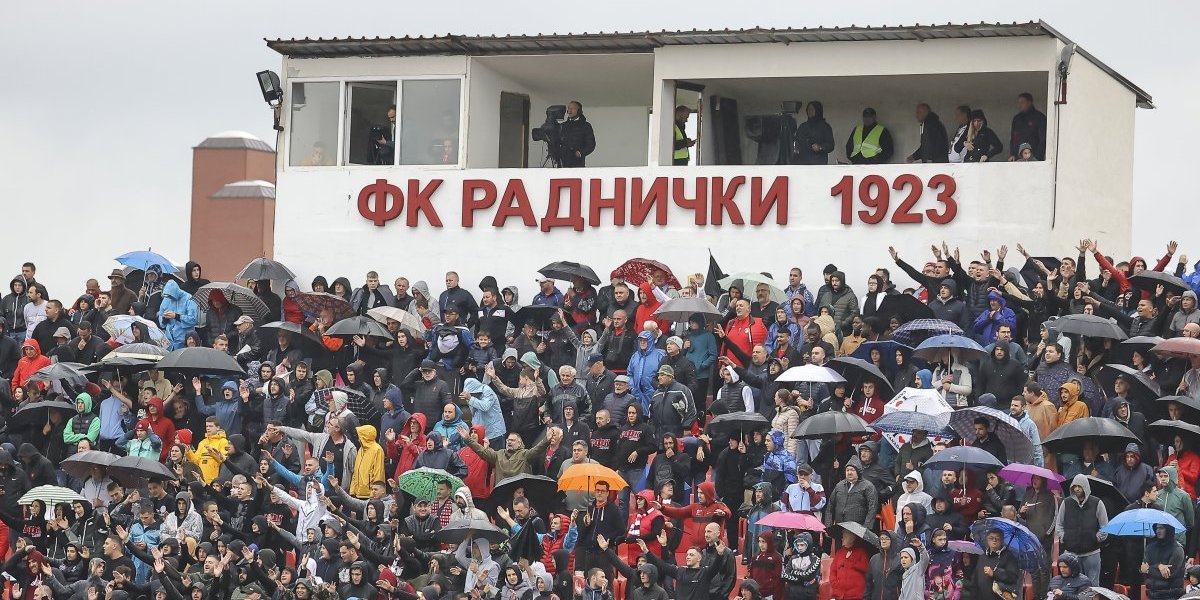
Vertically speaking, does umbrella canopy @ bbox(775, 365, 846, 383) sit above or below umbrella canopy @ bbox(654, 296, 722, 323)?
below

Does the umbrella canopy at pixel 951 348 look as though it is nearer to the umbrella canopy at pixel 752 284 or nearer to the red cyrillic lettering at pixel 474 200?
the umbrella canopy at pixel 752 284

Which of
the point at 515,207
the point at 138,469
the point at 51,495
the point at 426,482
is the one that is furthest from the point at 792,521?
the point at 515,207

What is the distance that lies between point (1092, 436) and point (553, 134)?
457 inches

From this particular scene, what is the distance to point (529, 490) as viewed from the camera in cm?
2484

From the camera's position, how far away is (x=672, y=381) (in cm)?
2600

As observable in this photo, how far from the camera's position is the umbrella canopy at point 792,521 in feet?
74.4

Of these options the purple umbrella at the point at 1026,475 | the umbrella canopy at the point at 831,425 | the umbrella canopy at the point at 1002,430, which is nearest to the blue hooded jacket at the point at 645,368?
the umbrella canopy at the point at 831,425

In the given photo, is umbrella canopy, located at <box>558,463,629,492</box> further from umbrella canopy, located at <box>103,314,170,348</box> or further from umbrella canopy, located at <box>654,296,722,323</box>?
umbrella canopy, located at <box>103,314,170,348</box>

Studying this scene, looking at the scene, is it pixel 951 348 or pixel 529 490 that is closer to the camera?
pixel 529 490

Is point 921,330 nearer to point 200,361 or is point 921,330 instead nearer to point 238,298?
point 200,361

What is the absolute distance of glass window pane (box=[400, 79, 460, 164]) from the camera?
33.0 m

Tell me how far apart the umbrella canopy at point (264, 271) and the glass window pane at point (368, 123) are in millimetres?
2230

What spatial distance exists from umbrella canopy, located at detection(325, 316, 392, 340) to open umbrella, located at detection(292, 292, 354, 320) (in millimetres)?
1105

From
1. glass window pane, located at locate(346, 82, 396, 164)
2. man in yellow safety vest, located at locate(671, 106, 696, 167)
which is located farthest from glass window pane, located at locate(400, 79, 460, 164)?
man in yellow safety vest, located at locate(671, 106, 696, 167)
